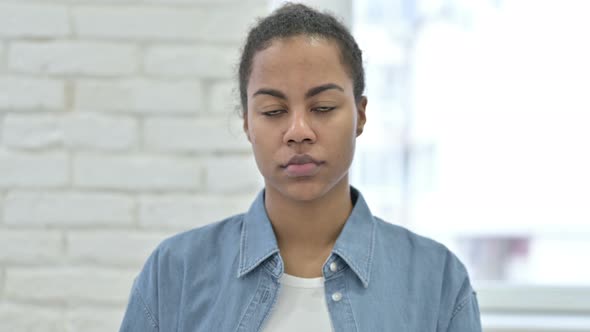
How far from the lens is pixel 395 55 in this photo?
172 centimetres

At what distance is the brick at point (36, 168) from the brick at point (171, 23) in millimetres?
270

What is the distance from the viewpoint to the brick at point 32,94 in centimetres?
147

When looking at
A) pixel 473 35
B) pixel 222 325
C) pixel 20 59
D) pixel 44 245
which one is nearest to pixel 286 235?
pixel 222 325

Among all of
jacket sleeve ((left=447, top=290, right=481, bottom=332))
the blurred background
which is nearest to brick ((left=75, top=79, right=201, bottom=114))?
the blurred background

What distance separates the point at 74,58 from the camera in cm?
147

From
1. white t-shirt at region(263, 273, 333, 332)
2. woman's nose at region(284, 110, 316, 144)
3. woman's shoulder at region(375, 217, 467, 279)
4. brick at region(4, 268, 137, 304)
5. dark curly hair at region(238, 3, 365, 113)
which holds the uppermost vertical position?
dark curly hair at region(238, 3, 365, 113)

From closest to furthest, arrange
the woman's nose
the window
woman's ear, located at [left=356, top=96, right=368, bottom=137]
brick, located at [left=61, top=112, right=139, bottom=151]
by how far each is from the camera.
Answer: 1. the woman's nose
2. woman's ear, located at [left=356, top=96, right=368, bottom=137]
3. brick, located at [left=61, top=112, right=139, bottom=151]
4. the window

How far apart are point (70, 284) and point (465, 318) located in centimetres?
82

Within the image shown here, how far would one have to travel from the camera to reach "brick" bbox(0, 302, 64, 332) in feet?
4.83

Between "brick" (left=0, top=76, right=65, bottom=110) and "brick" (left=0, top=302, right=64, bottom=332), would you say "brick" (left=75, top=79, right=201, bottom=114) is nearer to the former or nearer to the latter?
"brick" (left=0, top=76, right=65, bottom=110)

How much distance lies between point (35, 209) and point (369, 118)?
78 cm

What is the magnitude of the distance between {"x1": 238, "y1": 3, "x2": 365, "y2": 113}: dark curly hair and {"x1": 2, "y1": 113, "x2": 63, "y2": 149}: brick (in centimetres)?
54

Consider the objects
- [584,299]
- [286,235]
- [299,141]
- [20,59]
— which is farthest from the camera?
[584,299]

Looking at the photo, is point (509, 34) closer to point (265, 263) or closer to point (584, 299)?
point (584, 299)
